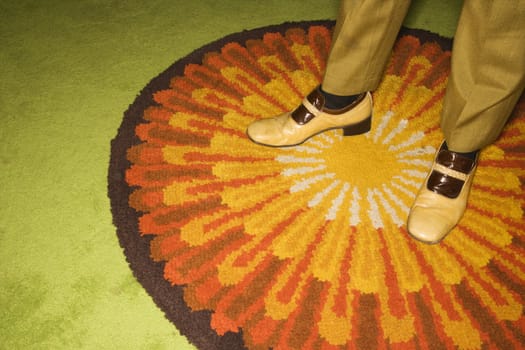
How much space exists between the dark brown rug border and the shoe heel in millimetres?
501

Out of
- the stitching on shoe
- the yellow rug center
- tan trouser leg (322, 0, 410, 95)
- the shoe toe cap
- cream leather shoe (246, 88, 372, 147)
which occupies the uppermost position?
tan trouser leg (322, 0, 410, 95)

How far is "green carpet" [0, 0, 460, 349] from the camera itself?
0.69 metres

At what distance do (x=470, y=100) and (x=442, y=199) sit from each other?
23cm

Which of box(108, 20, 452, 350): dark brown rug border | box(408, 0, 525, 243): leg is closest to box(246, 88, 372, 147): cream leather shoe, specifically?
box(408, 0, 525, 243): leg

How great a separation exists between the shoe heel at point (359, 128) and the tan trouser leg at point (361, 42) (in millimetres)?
116

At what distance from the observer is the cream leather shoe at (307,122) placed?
93 centimetres

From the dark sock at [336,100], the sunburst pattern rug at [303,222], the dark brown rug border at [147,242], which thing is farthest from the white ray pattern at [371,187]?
the dark brown rug border at [147,242]

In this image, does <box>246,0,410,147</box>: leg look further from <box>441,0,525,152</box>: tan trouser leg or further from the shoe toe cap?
the shoe toe cap

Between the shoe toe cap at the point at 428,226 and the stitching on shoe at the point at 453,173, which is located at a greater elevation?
the stitching on shoe at the point at 453,173

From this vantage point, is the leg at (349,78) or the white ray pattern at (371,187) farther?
the white ray pattern at (371,187)

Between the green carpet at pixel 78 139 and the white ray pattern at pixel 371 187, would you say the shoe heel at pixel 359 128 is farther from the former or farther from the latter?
the green carpet at pixel 78 139

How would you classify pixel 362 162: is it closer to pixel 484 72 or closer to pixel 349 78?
pixel 349 78

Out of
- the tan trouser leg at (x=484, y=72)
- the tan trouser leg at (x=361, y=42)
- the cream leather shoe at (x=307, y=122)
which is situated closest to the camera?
the tan trouser leg at (x=484, y=72)

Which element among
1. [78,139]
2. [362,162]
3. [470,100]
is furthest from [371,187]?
[78,139]
